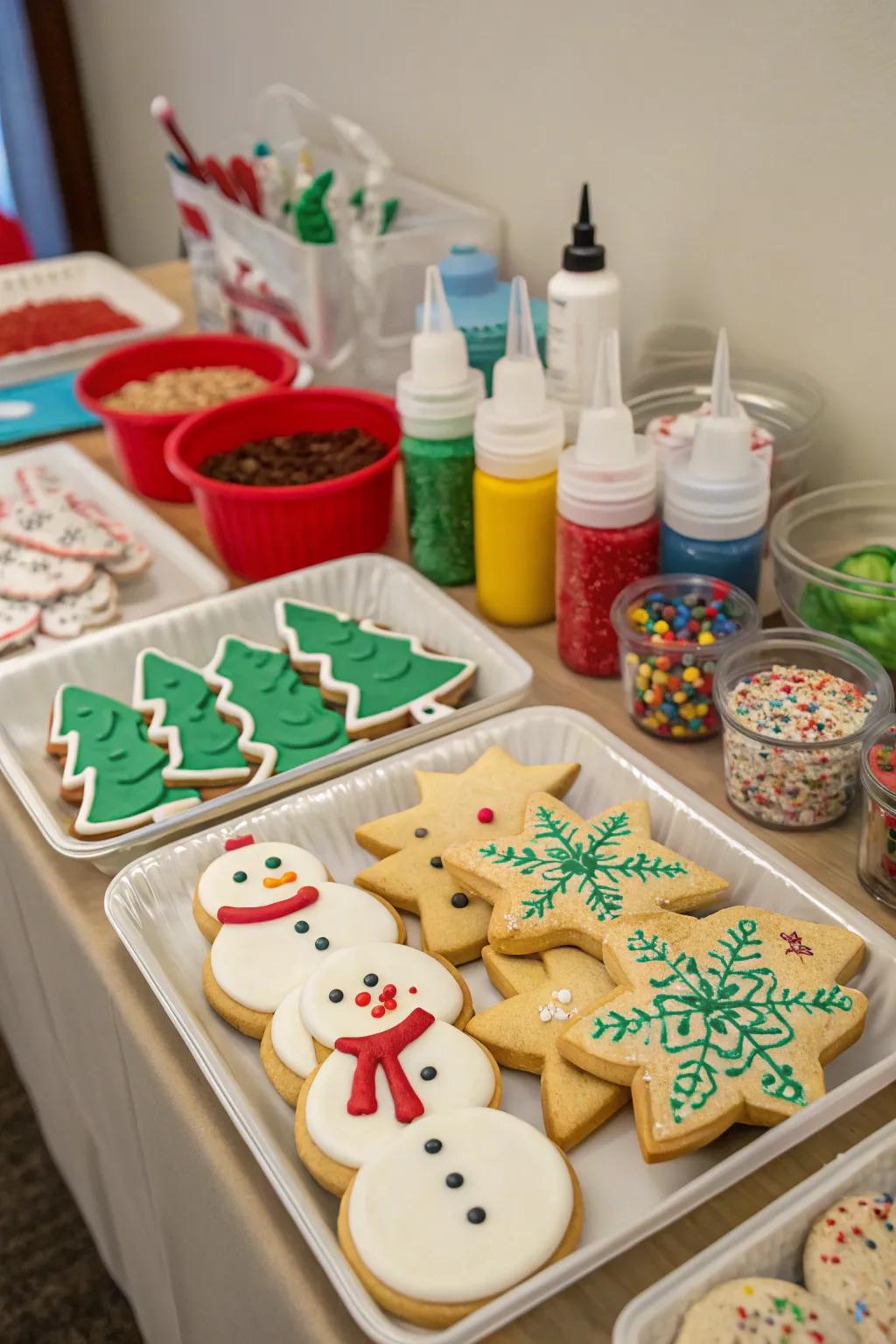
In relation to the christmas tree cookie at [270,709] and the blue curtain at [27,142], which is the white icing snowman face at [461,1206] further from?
the blue curtain at [27,142]

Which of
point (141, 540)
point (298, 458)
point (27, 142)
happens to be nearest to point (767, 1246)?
point (298, 458)

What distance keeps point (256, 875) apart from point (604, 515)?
14.6 inches

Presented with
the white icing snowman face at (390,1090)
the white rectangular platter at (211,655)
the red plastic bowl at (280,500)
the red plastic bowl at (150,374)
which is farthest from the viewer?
the red plastic bowl at (150,374)

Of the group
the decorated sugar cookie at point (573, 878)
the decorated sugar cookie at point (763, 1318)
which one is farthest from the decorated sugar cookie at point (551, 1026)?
the decorated sugar cookie at point (763, 1318)

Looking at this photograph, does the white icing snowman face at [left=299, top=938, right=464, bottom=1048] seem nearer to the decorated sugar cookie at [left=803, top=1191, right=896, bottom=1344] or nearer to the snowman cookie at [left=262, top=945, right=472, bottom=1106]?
the snowman cookie at [left=262, top=945, right=472, bottom=1106]

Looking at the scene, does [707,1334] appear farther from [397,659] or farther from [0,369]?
[0,369]

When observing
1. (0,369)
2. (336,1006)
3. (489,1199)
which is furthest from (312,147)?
(489,1199)

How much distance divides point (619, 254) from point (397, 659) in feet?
1.62

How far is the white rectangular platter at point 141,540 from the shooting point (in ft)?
Answer: 3.76

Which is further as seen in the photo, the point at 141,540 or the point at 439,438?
the point at 141,540

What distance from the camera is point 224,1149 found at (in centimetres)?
65

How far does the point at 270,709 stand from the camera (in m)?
0.98

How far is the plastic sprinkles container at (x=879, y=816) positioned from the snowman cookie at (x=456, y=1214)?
0.29 metres

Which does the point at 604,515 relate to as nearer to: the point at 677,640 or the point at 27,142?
the point at 677,640
